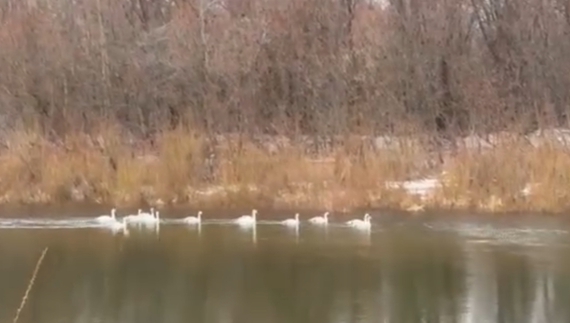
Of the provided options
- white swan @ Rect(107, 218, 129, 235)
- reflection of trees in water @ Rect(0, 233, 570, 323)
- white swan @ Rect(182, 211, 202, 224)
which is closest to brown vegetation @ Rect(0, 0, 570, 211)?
white swan @ Rect(182, 211, 202, 224)

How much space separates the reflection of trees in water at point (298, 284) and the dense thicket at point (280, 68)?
28.5 feet

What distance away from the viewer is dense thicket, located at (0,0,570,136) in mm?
25984

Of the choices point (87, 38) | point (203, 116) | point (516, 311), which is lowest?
point (516, 311)

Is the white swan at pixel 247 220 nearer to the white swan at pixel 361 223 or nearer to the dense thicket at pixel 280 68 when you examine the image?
the white swan at pixel 361 223

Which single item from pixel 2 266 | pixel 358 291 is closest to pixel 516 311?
pixel 358 291

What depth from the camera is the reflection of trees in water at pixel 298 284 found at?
1283 cm

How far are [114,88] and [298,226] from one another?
9.86 meters

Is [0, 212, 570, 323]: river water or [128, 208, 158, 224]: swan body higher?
[128, 208, 158, 224]: swan body

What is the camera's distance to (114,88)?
27.1m

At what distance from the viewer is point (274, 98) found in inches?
1064

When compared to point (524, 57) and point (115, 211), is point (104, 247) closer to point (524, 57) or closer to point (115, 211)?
point (115, 211)

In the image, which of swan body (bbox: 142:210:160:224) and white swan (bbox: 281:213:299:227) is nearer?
white swan (bbox: 281:213:299:227)

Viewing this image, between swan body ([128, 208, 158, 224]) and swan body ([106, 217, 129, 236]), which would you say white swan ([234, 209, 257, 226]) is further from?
swan body ([106, 217, 129, 236])

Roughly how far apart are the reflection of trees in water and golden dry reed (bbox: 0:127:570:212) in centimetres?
378
